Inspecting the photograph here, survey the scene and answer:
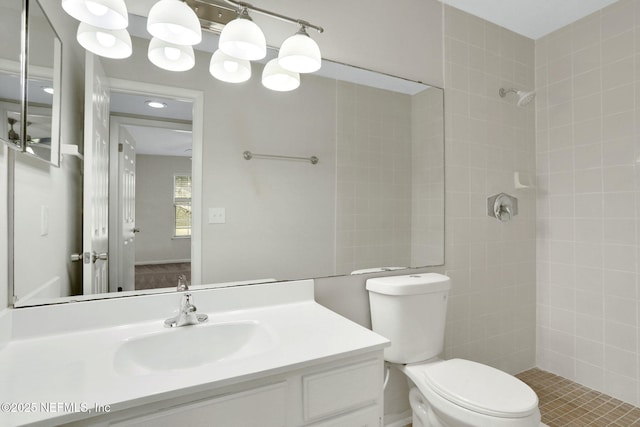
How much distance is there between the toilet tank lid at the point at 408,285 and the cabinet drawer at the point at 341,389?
55 cm

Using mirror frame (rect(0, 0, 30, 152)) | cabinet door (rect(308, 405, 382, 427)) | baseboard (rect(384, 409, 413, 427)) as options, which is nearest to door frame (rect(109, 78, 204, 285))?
mirror frame (rect(0, 0, 30, 152))

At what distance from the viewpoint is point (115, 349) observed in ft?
3.24

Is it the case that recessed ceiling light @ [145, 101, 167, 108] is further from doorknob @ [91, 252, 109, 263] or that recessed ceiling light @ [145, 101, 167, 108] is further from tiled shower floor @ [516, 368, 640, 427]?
tiled shower floor @ [516, 368, 640, 427]

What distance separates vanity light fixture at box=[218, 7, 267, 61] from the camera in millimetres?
1205

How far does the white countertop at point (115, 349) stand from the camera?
28.2 inches

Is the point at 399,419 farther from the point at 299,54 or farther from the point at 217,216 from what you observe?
the point at 299,54

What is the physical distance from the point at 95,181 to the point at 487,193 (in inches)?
84.4

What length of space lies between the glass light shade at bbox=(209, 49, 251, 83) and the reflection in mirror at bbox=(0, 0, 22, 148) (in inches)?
23.1

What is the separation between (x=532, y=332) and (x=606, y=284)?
596 mm

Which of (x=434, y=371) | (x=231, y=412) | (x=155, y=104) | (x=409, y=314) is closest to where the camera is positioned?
(x=231, y=412)

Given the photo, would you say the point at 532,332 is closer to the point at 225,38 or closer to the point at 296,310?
the point at 296,310

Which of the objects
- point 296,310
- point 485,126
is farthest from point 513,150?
point 296,310

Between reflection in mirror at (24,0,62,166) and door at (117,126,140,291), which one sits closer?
reflection in mirror at (24,0,62,166)

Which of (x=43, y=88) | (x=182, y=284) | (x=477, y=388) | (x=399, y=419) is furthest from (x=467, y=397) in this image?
(x=43, y=88)
